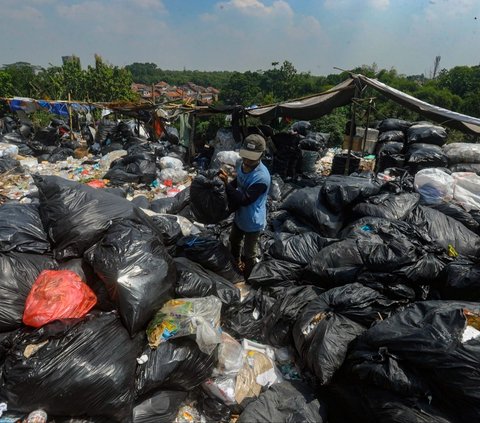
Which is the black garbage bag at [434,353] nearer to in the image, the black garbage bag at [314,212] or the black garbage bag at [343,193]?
the black garbage bag at [314,212]

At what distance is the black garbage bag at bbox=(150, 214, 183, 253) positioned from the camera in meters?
3.01

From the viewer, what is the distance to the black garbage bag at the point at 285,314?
2.31m

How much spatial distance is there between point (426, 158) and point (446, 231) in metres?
2.52

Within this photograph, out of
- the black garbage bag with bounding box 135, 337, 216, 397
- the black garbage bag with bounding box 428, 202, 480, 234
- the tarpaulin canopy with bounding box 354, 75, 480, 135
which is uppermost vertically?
the tarpaulin canopy with bounding box 354, 75, 480, 135

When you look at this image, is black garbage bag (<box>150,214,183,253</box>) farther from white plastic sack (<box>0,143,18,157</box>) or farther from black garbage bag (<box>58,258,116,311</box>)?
white plastic sack (<box>0,143,18,157</box>)

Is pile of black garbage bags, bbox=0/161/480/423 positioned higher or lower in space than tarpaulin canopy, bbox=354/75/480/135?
lower

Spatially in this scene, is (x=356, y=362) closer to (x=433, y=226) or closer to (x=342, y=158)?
(x=433, y=226)

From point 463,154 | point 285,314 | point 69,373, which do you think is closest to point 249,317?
point 285,314

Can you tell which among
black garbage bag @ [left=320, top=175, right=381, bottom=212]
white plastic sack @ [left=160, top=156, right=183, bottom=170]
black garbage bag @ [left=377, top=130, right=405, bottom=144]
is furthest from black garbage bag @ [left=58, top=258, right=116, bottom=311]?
black garbage bag @ [left=377, top=130, right=405, bottom=144]

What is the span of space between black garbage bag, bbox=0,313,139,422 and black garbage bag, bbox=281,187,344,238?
234 centimetres

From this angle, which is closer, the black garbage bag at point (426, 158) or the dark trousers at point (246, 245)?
the dark trousers at point (246, 245)

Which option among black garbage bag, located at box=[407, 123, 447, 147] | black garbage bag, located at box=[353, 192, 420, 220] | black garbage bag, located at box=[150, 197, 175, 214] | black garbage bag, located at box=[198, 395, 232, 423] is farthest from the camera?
black garbage bag, located at box=[407, 123, 447, 147]

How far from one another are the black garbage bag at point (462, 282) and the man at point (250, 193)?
1406mm

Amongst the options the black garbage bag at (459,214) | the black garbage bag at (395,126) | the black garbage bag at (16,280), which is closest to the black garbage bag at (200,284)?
the black garbage bag at (16,280)
